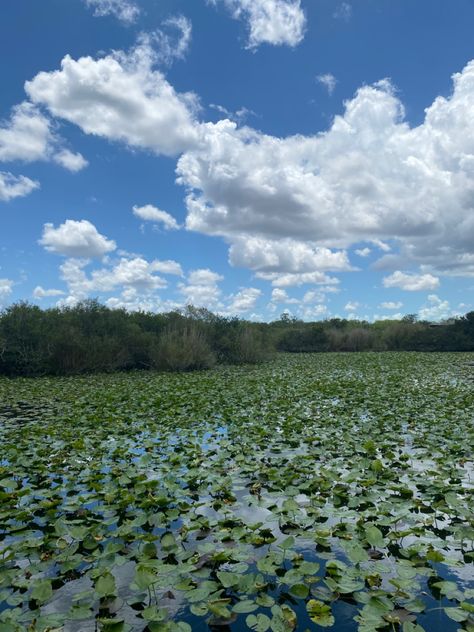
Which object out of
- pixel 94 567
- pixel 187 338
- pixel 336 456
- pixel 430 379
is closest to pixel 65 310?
pixel 187 338

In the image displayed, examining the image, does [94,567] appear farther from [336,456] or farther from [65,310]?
[65,310]

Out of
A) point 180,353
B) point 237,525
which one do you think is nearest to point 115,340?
point 180,353

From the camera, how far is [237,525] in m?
3.24

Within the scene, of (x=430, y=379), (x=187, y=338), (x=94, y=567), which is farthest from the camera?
(x=187, y=338)

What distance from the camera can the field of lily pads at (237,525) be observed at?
2244 millimetres

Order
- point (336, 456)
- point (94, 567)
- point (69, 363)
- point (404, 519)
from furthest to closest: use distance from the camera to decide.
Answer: point (69, 363) < point (336, 456) < point (404, 519) < point (94, 567)

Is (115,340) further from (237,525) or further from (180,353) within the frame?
(237,525)

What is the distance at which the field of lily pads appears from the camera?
2.24 meters

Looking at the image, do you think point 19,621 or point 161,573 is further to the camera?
point 161,573

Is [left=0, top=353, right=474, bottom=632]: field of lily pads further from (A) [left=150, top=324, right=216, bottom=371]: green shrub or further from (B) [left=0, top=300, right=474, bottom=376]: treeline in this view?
(A) [left=150, top=324, right=216, bottom=371]: green shrub

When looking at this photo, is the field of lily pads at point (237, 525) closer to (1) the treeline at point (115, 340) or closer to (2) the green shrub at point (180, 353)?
(1) the treeline at point (115, 340)

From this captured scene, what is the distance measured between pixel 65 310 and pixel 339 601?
19.8 meters

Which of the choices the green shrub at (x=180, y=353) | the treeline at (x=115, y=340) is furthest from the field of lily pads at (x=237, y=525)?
the green shrub at (x=180, y=353)

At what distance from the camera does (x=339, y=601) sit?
2.38 m
